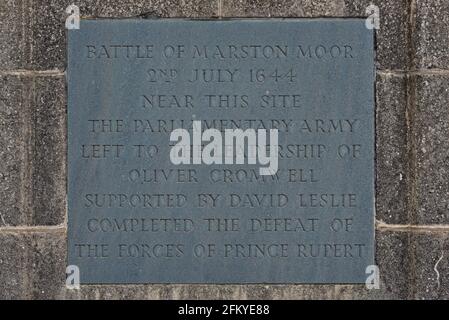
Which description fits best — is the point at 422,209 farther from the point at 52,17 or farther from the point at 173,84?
the point at 52,17

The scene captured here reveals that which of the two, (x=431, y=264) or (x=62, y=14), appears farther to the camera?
(x=62, y=14)

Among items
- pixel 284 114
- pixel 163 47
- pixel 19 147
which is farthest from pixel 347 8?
pixel 19 147

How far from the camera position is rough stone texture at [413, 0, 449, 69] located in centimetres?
396

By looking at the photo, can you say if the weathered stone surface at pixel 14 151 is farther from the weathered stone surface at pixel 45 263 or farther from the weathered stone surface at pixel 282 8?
the weathered stone surface at pixel 282 8

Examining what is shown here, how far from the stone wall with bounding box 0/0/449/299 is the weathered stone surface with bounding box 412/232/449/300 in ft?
0.09

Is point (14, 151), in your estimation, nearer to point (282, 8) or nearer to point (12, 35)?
point (12, 35)

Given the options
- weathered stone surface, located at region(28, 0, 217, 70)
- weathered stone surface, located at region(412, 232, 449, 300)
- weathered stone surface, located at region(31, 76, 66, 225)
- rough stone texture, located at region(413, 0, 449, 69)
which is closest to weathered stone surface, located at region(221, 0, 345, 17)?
weathered stone surface, located at region(28, 0, 217, 70)

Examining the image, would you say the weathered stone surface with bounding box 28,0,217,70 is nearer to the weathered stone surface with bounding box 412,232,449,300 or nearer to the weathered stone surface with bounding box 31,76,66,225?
the weathered stone surface with bounding box 31,76,66,225

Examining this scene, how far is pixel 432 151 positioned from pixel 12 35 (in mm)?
2486

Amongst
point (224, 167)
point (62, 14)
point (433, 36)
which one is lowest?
point (224, 167)

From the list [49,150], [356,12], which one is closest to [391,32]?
[356,12]

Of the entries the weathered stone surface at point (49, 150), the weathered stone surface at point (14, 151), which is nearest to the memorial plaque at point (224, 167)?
the weathered stone surface at point (49, 150)

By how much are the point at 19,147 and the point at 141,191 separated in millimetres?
742

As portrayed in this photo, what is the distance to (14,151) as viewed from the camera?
4.02 metres
